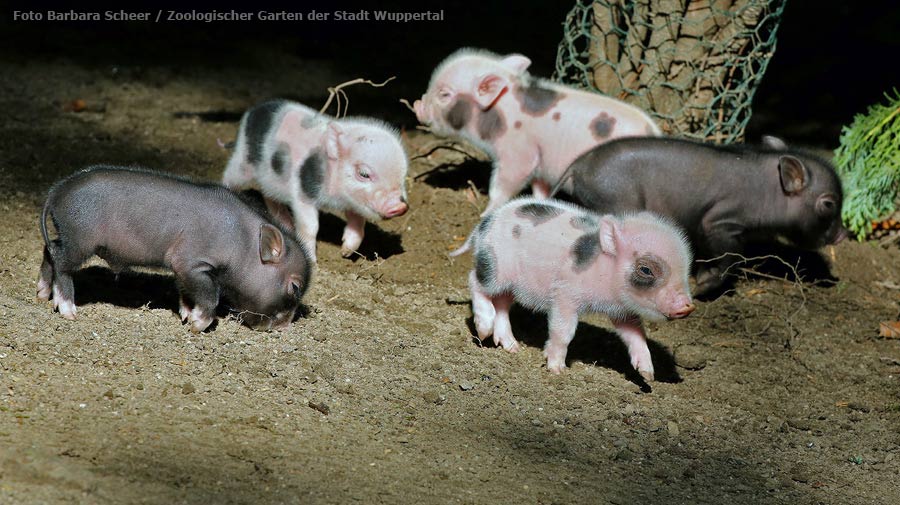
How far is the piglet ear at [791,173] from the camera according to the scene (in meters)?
5.99

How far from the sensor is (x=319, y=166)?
5.77 m

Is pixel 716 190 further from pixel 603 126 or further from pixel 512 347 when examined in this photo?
pixel 512 347

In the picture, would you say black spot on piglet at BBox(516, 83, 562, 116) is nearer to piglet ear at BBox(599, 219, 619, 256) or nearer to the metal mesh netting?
the metal mesh netting

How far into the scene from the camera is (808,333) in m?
5.84

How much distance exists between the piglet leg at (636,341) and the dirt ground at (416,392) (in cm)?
15

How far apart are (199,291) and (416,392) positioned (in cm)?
108

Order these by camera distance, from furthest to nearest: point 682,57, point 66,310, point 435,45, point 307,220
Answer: point 435,45 < point 682,57 < point 307,220 < point 66,310

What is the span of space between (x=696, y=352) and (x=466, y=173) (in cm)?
246

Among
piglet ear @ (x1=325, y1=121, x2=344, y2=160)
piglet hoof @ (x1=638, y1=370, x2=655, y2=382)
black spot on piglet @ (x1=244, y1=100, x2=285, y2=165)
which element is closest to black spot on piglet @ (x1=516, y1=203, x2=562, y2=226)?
piglet hoof @ (x1=638, y1=370, x2=655, y2=382)

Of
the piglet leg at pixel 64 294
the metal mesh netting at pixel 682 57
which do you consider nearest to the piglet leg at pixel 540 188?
the metal mesh netting at pixel 682 57

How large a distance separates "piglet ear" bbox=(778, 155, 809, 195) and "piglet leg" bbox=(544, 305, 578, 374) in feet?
6.20

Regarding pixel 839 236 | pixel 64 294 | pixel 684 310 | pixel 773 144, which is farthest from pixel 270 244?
pixel 839 236

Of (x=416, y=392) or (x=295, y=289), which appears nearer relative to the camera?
(x=416, y=392)

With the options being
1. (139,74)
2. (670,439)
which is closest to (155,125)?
(139,74)
